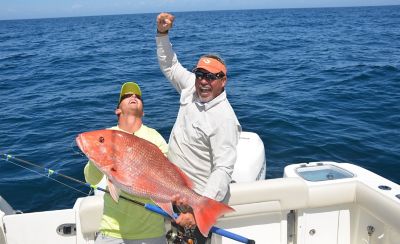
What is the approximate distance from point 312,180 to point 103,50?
26826 millimetres

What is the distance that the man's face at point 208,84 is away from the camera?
10.9 feet

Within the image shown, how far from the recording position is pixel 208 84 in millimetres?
3324

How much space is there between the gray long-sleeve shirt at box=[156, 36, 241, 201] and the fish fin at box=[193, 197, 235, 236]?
11 centimetres

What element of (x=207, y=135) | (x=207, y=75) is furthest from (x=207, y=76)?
(x=207, y=135)

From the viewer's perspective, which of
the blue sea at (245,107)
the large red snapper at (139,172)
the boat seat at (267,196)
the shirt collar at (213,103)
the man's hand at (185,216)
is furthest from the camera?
the blue sea at (245,107)

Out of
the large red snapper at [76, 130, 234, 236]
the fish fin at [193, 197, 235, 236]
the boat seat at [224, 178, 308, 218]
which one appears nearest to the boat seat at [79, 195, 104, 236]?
the large red snapper at [76, 130, 234, 236]

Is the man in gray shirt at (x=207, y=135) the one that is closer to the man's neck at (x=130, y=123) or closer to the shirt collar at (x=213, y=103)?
the shirt collar at (x=213, y=103)

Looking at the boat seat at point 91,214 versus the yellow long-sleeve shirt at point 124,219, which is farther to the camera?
the boat seat at point 91,214

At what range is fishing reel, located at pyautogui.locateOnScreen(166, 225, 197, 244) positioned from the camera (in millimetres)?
3553

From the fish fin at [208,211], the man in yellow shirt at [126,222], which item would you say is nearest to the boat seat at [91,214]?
the man in yellow shirt at [126,222]

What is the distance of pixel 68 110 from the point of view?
13023 mm

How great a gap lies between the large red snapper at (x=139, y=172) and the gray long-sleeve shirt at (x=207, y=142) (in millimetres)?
158

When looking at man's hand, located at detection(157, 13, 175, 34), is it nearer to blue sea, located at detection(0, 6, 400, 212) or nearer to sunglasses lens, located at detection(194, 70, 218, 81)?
sunglasses lens, located at detection(194, 70, 218, 81)

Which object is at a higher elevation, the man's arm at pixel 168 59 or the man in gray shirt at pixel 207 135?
the man's arm at pixel 168 59
